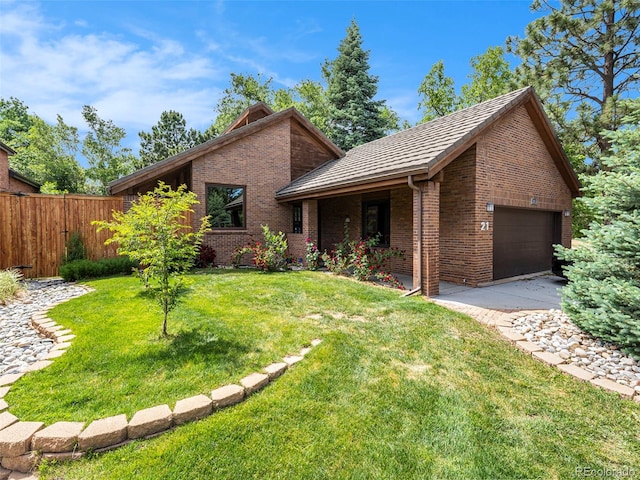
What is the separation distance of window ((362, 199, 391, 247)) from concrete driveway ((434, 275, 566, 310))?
2.99 metres

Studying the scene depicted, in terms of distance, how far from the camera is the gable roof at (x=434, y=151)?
276 inches

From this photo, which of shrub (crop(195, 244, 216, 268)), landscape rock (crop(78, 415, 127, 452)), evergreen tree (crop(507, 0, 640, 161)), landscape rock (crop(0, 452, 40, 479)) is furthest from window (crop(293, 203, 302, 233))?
evergreen tree (crop(507, 0, 640, 161))

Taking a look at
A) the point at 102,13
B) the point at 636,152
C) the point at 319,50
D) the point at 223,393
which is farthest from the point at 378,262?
the point at 319,50

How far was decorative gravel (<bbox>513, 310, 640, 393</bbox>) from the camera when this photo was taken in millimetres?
3604

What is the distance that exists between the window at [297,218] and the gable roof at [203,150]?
11.1 ft

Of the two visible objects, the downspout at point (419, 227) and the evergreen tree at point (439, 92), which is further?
the evergreen tree at point (439, 92)

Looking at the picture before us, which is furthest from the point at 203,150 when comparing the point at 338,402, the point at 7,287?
the point at 338,402

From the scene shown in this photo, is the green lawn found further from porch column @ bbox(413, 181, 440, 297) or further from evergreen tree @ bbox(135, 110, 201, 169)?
evergreen tree @ bbox(135, 110, 201, 169)

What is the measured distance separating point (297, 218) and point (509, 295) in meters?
7.98

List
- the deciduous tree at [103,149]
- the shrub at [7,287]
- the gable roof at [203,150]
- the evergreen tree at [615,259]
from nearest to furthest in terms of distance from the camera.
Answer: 1. the evergreen tree at [615,259]
2. the shrub at [7,287]
3. the gable roof at [203,150]
4. the deciduous tree at [103,149]

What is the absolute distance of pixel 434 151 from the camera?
282 inches

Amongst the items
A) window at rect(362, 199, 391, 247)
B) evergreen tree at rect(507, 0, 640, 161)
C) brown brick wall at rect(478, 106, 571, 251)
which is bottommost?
window at rect(362, 199, 391, 247)

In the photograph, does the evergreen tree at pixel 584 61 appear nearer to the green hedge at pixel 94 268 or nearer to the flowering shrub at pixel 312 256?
the flowering shrub at pixel 312 256

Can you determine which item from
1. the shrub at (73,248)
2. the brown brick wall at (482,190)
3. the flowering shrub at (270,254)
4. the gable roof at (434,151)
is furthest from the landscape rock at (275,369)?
the shrub at (73,248)
